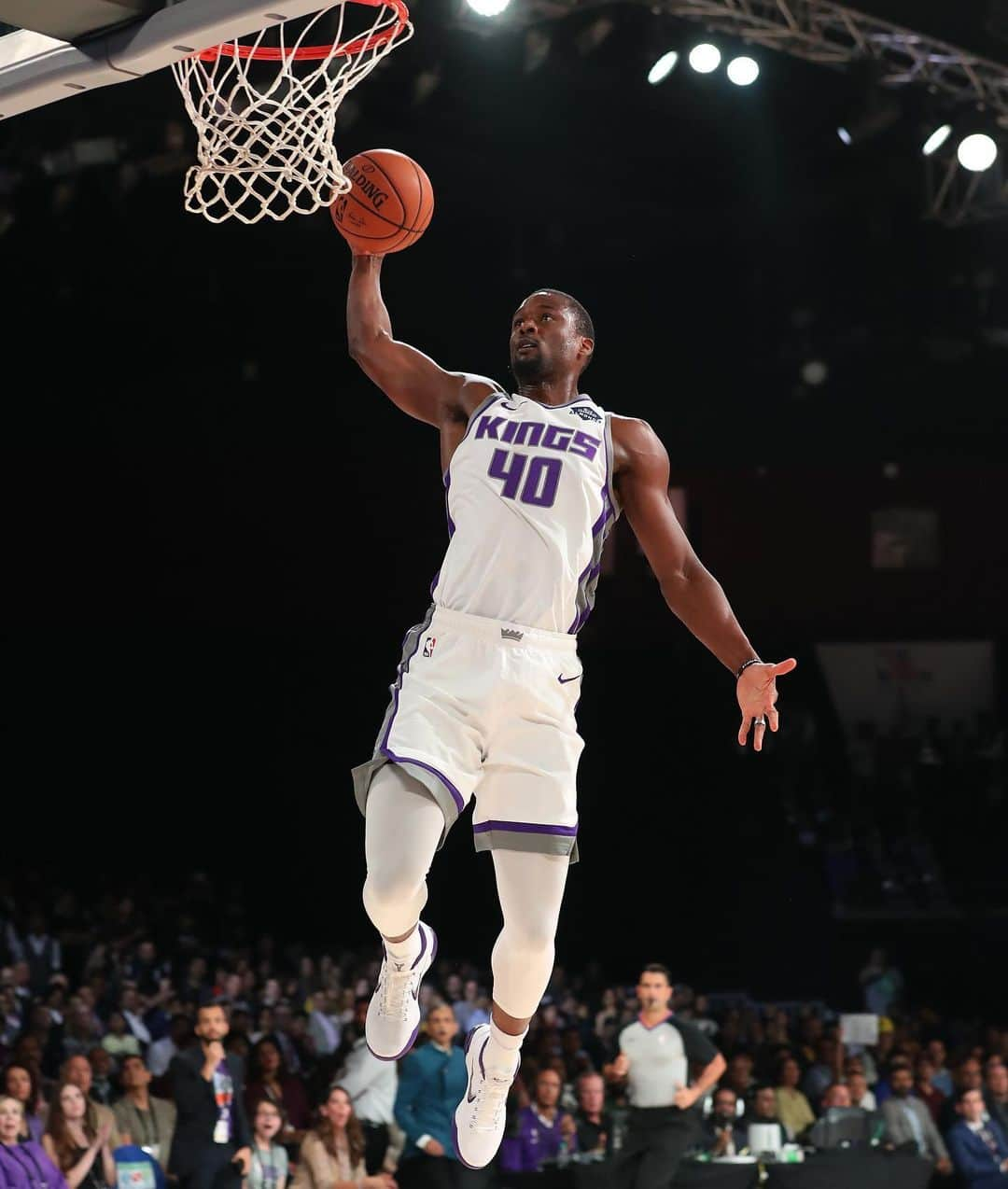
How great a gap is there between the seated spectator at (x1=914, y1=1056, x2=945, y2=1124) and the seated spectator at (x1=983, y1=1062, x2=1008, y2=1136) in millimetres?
317

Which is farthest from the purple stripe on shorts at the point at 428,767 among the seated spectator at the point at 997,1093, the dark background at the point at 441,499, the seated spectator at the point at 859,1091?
the dark background at the point at 441,499

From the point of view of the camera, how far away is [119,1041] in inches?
433

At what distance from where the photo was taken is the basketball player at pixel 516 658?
15.1ft

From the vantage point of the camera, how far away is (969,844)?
18703 mm

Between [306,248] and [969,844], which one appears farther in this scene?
[969,844]

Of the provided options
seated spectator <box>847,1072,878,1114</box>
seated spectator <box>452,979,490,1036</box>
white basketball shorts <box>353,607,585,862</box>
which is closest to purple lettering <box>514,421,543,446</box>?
white basketball shorts <box>353,607,585,862</box>

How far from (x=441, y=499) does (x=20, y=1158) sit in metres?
10.5

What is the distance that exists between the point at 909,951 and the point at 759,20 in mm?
10403

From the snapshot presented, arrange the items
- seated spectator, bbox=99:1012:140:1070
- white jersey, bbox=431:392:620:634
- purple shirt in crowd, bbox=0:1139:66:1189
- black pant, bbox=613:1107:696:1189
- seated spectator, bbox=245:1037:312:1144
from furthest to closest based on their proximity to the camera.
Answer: seated spectator, bbox=99:1012:140:1070
seated spectator, bbox=245:1037:312:1144
black pant, bbox=613:1107:696:1189
purple shirt in crowd, bbox=0:1139:66:1189
white jersey, bbox=431:392:620:634

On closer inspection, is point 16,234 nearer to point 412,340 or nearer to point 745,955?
point 412,340

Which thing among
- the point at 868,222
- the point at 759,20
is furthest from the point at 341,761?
the point at 759,20

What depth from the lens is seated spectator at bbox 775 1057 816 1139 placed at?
11.4m

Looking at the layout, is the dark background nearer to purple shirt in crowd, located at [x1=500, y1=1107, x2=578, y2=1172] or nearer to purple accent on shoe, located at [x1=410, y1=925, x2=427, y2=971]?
purple shirt in crowd, located at [x1=500, y1=1107, x2=578, y2=1172]

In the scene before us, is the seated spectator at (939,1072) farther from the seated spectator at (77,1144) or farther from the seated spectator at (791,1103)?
the seated spectator at (77,1144)
